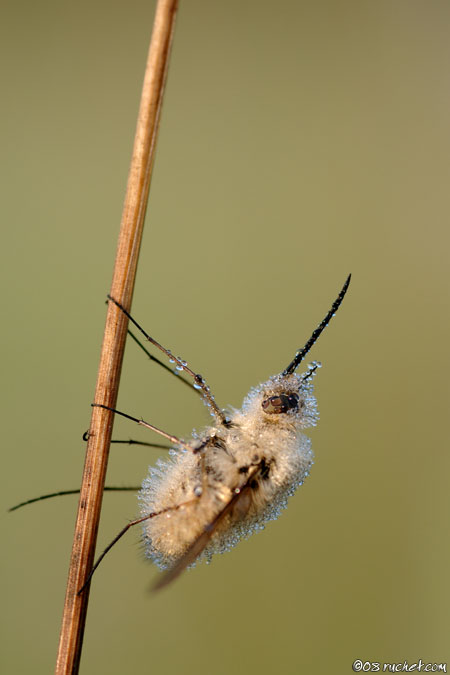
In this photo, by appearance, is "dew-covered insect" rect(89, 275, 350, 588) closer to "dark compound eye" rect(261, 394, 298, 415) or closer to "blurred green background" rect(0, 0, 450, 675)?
"dark compound eye" rect(261, 394, 298, 415)

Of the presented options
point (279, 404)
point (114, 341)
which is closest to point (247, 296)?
point (279, 404)

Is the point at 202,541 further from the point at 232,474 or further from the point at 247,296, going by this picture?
the point at 247,296

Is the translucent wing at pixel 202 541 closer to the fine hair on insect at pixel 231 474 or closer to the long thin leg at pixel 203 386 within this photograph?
the fine hair on insect at pixel 231 474

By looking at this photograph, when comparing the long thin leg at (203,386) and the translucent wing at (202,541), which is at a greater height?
the long thin leg at (203,386)

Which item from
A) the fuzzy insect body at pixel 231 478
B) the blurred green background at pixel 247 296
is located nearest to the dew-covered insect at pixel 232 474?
the fuzzy insect body at pixel 231 478

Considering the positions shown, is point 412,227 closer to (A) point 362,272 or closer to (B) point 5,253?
(A) point 362,272

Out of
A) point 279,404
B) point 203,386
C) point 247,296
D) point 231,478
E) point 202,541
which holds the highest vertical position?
point 247,296

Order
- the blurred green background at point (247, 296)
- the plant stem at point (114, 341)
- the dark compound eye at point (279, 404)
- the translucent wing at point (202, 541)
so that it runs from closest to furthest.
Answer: the translucent wing at point (202, 541), the plant stem at point (114, 341), the dark compound eye at point (279, 404), the blurred green background at point (247, 296)
